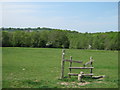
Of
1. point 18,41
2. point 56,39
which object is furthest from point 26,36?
point 56,39

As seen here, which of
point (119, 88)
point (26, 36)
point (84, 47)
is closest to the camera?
point (119, 88)

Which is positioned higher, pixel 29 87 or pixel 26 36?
pixel 26 36

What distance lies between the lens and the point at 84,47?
381 feet

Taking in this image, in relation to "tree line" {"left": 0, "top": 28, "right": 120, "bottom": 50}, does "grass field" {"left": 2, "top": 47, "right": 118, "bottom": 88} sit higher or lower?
lower

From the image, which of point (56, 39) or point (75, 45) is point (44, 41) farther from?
point (75, 45)

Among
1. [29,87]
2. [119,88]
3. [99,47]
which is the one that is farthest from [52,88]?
[99,47]

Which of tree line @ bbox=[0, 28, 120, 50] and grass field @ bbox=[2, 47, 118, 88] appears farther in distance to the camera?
tree line @ bbox=[0, 28, 120, 50]

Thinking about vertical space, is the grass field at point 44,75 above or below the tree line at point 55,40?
below

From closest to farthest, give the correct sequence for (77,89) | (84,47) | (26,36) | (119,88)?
1. (77,89)
2. (119,88)
3. (26,36)
4. (84,47)

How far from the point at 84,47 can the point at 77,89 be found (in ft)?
352

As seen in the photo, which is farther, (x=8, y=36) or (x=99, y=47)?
(x=99, y=47)

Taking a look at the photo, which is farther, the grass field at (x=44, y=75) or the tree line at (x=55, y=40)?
the tree line at (x=55, y=40)

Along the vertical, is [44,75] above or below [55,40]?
below

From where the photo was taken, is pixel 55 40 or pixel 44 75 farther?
pixel 55 40
